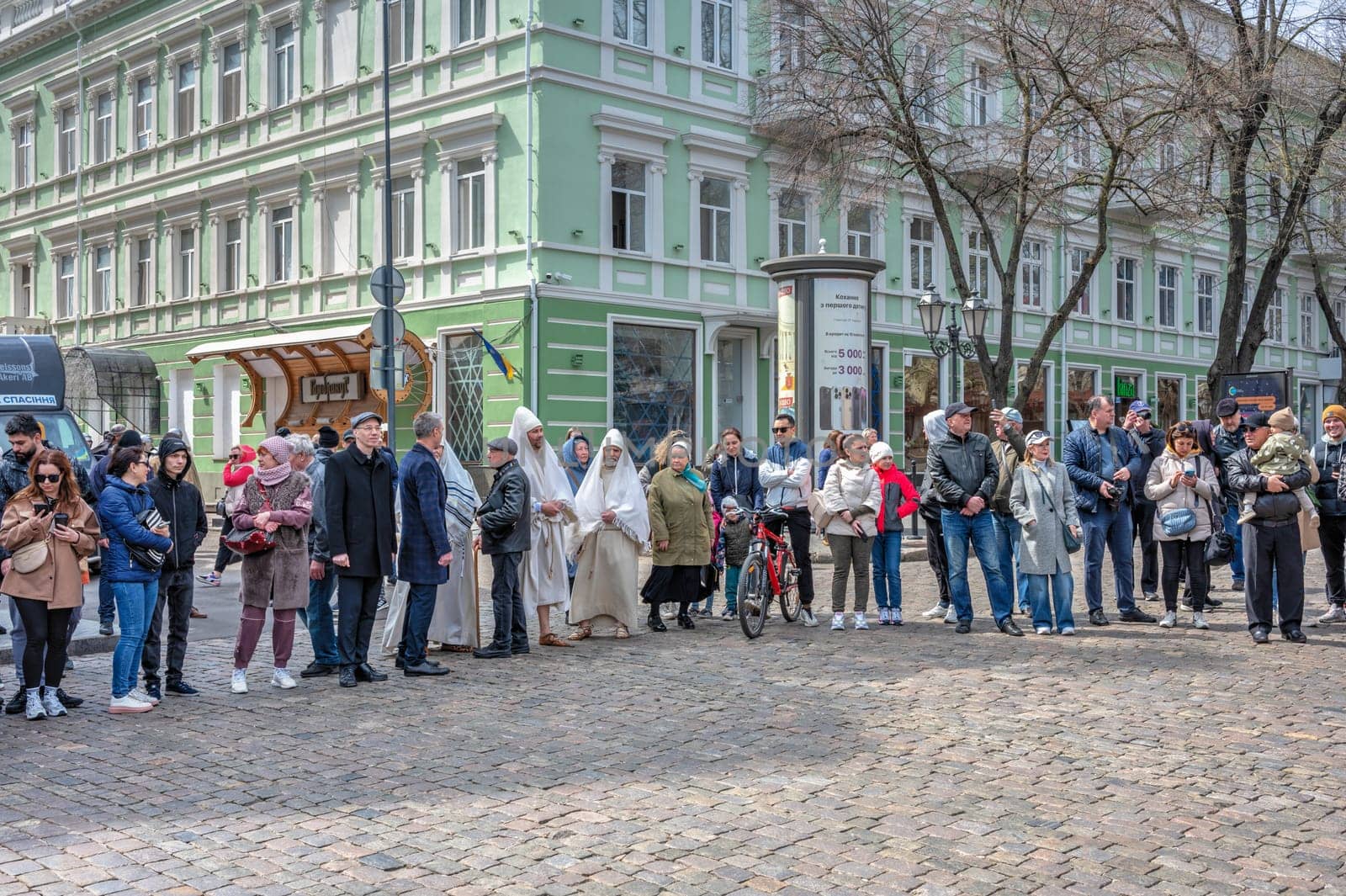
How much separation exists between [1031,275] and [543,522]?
27.3 meters

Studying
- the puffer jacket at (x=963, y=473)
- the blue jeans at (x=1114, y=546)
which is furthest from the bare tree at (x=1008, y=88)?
the puffer jacket at (x=963, y=473)

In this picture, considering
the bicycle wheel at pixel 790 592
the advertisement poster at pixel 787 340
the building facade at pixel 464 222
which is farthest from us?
the building facade at pixel 464 222

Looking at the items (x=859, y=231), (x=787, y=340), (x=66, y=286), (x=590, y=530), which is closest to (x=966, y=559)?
(x=590, y=530)

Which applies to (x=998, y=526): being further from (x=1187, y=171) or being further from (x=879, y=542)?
(x=1187, y=171)

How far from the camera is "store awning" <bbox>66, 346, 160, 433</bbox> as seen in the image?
108 ft

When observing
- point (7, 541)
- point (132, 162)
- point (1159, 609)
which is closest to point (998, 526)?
point (1159, 609)

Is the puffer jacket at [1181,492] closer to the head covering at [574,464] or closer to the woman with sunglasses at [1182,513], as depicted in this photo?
the woman with sunglasses at [1182,513]

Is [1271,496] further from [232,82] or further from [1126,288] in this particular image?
[1126,288]

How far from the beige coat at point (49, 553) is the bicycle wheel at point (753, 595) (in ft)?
17.0

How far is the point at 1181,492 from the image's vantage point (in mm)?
12227

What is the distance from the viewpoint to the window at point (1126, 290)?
130 ft

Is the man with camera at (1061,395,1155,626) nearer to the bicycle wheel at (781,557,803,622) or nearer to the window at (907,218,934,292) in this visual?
the bicycle wheel at (781,557,803,622)

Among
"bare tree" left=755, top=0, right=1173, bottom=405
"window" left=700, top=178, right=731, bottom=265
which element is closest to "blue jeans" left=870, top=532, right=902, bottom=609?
"bare tree" left=755, top=0, right=1173, bottom=405

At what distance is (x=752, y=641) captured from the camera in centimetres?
1155
